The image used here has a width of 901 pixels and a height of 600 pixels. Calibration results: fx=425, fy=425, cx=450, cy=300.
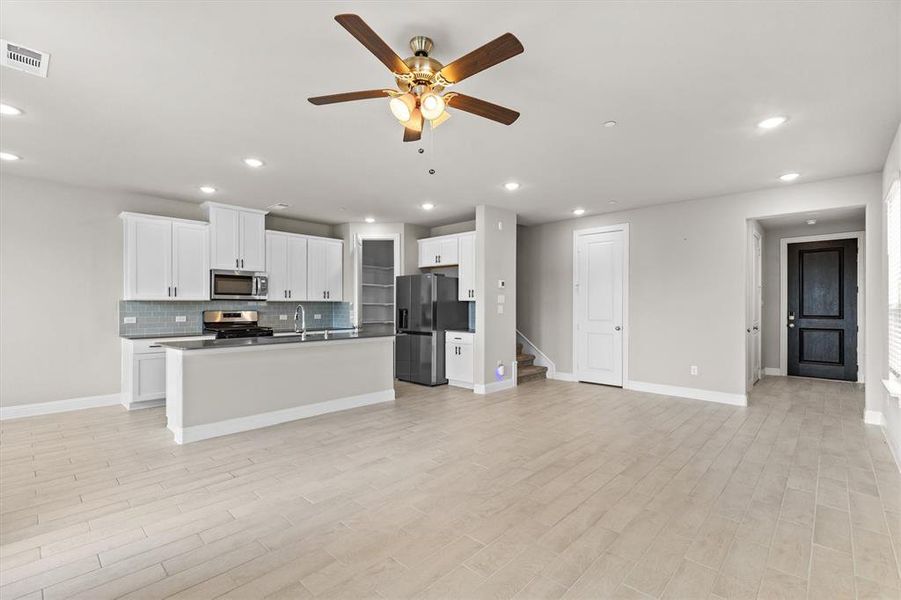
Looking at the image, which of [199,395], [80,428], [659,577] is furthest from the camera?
[80,428]

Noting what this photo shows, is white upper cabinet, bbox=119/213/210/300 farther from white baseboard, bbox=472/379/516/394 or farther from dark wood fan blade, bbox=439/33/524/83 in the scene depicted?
dark wood fan blade, bbox=439/33/524/83

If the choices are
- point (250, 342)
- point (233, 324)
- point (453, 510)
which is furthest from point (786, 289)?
point (233, 324)

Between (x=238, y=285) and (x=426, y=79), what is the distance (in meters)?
5.05

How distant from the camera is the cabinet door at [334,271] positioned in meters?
7.31

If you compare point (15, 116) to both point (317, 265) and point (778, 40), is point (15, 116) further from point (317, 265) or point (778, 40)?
point (778, 40)

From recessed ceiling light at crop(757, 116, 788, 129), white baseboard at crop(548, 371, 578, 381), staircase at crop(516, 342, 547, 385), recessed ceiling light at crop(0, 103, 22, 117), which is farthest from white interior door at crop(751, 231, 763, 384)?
recessed ceiling light at crop(0, 103, 22, 117)

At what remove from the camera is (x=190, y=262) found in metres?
5.76

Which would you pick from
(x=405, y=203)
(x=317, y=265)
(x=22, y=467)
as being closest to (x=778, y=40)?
(x=405, y=203)

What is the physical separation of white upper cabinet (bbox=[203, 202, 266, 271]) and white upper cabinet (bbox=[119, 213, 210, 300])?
0.14 meters

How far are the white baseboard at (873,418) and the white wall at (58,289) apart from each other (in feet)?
28.7

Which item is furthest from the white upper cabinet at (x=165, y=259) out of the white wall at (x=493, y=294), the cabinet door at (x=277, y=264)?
the white wall at (x=493, y=294)

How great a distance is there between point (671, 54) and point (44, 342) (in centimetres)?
680

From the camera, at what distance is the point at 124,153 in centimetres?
404

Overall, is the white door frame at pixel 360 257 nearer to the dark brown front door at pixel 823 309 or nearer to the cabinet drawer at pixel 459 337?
the cabinet drawer at pixel 459 337
